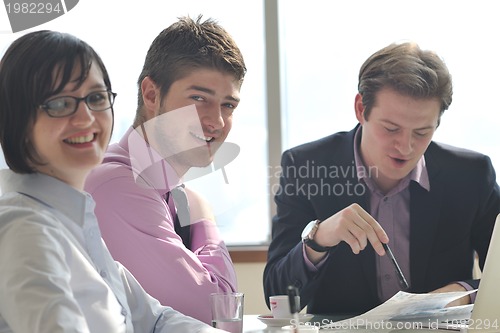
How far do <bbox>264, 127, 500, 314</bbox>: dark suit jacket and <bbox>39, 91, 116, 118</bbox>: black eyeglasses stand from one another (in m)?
1.02

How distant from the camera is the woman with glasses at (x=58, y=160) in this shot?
1113 mm

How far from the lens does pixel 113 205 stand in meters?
1.79

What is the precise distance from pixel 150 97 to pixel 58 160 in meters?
0.84

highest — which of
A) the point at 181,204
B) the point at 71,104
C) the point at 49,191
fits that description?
the point at 71,104

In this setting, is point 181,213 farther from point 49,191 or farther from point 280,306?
point 49,191

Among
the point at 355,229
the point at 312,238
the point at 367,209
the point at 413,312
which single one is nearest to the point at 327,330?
the point at 413,312

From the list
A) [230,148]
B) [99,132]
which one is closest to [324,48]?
[230,148]

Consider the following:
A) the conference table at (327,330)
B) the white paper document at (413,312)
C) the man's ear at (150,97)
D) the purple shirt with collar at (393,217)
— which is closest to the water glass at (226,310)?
the conference table at (327,330)

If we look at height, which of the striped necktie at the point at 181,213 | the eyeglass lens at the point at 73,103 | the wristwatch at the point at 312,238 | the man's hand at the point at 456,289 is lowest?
the man's hand at the point at 456,289

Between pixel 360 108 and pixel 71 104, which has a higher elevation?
pixel 71 104

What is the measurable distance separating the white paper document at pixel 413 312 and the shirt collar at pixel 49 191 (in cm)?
70

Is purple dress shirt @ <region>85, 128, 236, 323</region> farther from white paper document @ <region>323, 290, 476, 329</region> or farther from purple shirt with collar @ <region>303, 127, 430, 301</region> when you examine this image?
purple shirt with collar @ <region>303, 127, 430, 301</region>

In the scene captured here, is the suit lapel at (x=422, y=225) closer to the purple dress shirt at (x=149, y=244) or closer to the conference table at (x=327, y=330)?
the conference table at (x=327, y=330)

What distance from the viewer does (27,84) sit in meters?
1.20
